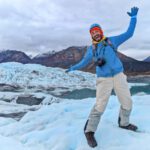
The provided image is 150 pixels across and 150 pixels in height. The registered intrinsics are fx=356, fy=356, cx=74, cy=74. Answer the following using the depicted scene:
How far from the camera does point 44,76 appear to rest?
4984 centimetres

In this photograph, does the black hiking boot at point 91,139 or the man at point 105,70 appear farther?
the man at point 105,70

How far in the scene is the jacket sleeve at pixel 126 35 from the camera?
5324 millimetres

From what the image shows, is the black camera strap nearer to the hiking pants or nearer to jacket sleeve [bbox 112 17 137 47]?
jacket sleeve [bbox 112 17 137 47]

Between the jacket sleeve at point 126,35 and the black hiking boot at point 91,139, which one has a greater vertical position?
the jacket sleeve at point 126,35

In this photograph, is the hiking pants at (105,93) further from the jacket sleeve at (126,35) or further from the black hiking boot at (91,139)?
the jacket sleeve at (126,35)

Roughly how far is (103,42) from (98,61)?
0.96 feet

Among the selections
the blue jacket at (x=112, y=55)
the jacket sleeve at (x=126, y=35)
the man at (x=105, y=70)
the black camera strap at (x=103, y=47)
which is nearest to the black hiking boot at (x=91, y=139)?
the man at (x=105, y=70)

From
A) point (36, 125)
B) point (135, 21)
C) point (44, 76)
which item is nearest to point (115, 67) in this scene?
point (135, 21)

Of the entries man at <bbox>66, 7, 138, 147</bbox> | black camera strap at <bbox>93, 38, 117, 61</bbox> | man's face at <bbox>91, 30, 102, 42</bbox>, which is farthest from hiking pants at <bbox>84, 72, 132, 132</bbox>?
man's face at <bbox>91, 30, 102, 42</bbox>

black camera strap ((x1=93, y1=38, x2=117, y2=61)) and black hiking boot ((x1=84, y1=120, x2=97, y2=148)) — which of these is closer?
black hiking boot ((x1=84, y1=120, x2=97, y2=148))

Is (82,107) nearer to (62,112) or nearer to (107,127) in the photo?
(62,112)

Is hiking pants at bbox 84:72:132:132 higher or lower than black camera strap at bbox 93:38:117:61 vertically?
lower

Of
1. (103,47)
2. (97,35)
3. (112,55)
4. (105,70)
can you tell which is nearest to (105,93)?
(105,70)

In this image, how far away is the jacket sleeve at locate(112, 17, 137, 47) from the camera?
5.32 meters
